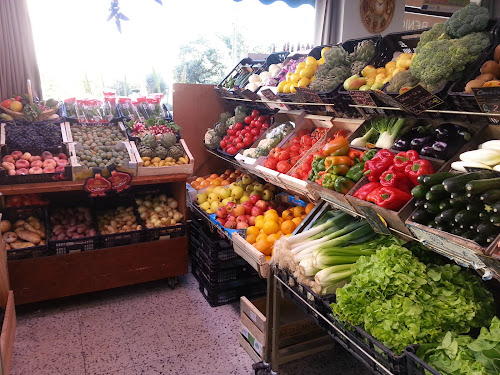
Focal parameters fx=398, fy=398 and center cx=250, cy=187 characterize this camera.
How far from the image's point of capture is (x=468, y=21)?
6.38 feet

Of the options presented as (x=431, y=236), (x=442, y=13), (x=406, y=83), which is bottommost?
(x=431, y=236)

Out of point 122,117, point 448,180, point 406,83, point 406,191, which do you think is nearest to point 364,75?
point 406,83

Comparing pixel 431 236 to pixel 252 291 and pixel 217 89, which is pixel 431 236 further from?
pixel 217 89

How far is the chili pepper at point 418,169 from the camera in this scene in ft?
5.84

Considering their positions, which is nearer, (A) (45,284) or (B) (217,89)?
(A) (45,284)

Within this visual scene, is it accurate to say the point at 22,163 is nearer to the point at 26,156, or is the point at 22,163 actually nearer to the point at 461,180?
the point at 26,156

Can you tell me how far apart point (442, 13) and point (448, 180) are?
229 inches

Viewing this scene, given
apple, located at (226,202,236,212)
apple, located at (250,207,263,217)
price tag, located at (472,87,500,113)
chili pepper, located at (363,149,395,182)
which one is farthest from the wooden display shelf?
price tag, located at (472,87,500,113)

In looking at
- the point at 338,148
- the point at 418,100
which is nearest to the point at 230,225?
the point at 338,148

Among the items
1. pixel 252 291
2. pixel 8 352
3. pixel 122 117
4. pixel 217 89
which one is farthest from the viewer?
pixel 217 89

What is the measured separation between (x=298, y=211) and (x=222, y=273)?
2.81ft

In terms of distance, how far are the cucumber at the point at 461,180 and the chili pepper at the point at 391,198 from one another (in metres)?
0.22

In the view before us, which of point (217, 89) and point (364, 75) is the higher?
point (364, 75)

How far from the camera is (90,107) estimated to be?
400cm
